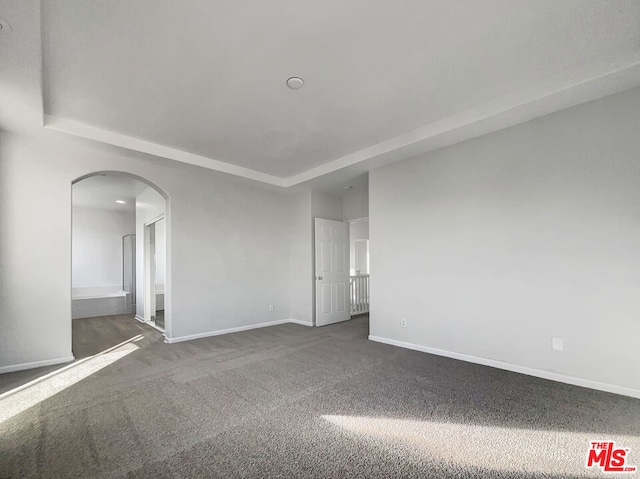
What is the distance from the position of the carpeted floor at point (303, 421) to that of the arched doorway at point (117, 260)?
1.71 metres

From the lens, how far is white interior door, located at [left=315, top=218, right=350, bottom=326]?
18.9 ft

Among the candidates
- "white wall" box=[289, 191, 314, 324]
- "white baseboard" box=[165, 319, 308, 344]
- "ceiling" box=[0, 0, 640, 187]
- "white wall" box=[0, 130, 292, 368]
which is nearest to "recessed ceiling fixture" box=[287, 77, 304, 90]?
"ceiling" box=[0, 0, 640, 187]

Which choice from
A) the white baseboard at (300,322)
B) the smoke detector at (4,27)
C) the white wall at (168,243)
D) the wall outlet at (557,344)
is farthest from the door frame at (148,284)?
the wall outlet at (557,344)

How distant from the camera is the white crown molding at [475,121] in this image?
2562 millimetres

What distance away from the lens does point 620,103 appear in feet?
8.98

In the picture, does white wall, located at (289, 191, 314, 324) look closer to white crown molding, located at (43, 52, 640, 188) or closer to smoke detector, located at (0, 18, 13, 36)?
white crown molding, located at (43, 52, 640, 188)

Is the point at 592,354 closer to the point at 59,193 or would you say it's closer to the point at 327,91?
the point at 327,91

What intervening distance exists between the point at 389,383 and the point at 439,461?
A: 3.78 feet

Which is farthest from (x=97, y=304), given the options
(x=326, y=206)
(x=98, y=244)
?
(x=326, y=206)

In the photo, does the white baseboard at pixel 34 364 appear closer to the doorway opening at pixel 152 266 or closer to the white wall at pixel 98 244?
the doorway opening at pixel 152 266

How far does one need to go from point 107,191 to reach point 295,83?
5828 mm

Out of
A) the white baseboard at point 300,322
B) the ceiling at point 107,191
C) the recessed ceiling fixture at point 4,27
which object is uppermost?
A: the recessed ceiling fixture at point 4,27

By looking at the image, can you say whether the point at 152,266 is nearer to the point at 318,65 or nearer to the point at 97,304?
the point at 97,304

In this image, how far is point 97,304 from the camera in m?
7.08
